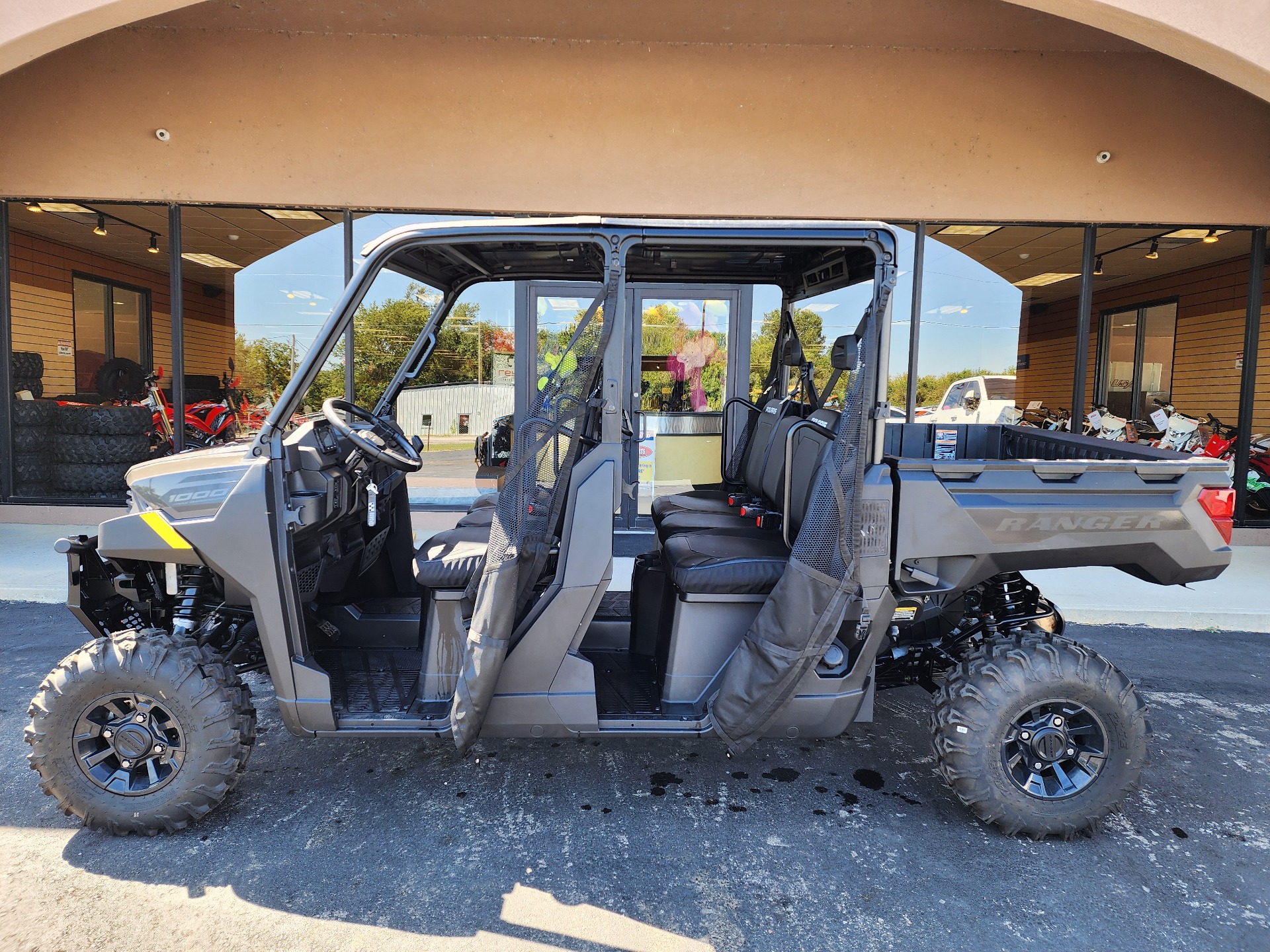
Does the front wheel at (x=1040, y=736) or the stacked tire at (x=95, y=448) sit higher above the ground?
the stacked tire at (x=95, y=448)

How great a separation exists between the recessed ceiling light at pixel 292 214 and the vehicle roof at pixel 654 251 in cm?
440

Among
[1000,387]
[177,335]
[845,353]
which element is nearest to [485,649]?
[845,353]

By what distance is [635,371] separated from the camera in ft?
24.2

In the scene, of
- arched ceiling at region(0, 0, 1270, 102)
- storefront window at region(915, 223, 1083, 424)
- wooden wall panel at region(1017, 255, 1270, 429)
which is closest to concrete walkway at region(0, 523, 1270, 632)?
storefront window at region(915, 223, 1083, 424)

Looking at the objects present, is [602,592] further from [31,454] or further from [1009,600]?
[31,454]

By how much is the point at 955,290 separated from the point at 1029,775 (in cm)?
588

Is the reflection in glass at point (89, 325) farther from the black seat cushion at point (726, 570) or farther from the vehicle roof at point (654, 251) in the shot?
the black seat cushion at point (726, 570)

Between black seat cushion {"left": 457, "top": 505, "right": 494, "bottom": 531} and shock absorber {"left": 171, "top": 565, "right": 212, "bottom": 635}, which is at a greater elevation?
black seat cushion {"left": 457, "top": 505, "right": 494, "bottom": 531}

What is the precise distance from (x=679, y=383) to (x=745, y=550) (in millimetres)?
4614

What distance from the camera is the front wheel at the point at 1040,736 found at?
2.64m

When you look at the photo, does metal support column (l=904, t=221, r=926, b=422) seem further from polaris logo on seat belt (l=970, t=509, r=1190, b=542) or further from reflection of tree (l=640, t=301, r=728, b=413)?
polaris logo on seat belt (l=970, t=509, r=1190, b=542)

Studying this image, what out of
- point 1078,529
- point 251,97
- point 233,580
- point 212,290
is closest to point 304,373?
point 233,580

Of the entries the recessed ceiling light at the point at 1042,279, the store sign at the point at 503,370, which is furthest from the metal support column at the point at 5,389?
the recessed ceiling light at the point at 1042,279

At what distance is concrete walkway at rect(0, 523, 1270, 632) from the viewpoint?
211 inches
